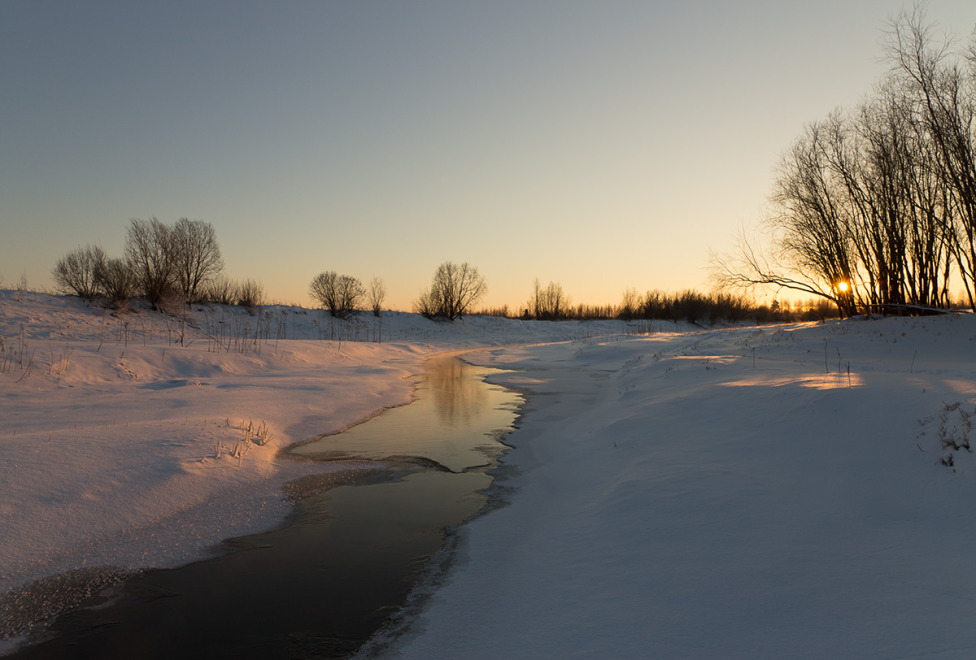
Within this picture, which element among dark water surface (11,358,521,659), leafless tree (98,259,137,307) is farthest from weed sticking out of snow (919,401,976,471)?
leafless tree (98,259,137,307)

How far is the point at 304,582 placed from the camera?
3.42 m

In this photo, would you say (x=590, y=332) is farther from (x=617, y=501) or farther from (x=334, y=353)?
(x=617, y=501)

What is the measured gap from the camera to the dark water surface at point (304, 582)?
2756 mm

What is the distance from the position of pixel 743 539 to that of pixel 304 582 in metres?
3.01

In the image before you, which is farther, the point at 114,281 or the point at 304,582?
the point at 114,281

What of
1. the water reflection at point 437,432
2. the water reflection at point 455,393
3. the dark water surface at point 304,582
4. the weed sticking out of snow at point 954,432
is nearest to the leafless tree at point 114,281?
the water reflection at point 455,393

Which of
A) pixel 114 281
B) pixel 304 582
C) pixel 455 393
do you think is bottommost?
pixel 304 582

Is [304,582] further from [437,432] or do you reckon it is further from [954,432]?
[954,432]

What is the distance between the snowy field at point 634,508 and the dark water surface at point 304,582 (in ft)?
0.91

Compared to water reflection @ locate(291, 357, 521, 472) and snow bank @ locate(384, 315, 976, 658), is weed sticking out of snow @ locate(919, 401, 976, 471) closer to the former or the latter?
snow bank @ locate(384, 315, 976, 658)

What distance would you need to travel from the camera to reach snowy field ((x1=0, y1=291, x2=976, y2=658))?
257 centimetres

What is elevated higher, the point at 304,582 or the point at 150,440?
the point at 150,440

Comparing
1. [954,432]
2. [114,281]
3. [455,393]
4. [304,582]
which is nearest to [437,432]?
[455,393]

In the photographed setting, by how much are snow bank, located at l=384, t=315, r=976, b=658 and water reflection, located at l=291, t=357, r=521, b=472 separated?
0.86m
